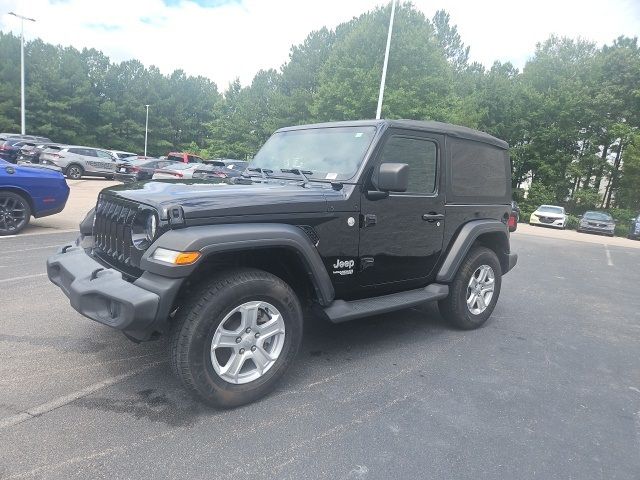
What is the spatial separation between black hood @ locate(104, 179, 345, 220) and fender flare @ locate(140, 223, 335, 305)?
10 centimetres

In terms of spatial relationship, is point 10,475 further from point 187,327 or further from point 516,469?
point 516,469

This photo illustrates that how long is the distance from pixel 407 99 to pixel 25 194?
22556mm

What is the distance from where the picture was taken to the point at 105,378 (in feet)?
10.6

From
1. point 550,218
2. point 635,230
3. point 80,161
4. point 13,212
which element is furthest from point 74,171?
point 635,230

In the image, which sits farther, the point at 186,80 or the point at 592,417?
the point at 186,80

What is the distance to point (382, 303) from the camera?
3.80 meters

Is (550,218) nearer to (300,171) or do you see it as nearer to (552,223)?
(552,223)

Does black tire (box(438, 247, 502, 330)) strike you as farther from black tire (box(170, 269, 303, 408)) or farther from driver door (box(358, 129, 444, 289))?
black tire (box(170, 269, 303, 408))

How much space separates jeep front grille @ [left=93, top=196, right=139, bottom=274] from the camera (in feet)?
9.93

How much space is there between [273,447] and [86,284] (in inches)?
60.0

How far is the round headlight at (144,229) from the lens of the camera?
2.83 metres

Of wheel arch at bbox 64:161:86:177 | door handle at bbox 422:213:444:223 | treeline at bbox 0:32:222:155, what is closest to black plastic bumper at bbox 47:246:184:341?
door handle at bbox 422:213:444:223

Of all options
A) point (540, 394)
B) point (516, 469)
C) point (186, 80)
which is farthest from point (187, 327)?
point (186, 80)

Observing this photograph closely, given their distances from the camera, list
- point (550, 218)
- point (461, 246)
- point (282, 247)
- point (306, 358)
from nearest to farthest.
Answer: point (282, 247)
point (306, 358)
point (461, 246)
point (550, 218)
